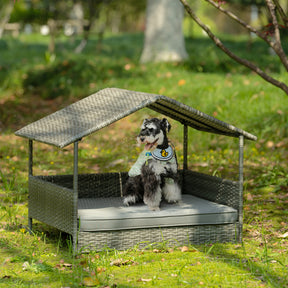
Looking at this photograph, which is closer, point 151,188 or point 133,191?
point 151,188

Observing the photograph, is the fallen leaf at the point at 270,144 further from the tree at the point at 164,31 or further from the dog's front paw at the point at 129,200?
the tree at the point at 164,31

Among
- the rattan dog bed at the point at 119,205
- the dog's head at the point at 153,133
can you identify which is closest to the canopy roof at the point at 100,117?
the rattan dog bed at the point at 119,205

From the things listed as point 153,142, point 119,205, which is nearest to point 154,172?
point 153,142

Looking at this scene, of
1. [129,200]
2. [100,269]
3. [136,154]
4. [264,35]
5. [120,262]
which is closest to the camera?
[100,269]

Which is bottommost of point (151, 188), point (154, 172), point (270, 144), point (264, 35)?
point (151, 188)

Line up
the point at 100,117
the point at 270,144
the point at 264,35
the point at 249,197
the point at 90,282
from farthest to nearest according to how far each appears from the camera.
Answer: the point at 270,144 < the point at 249,197 < the point at 264,35 < the point at 100,117 < the point at 90,282

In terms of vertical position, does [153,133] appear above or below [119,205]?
above

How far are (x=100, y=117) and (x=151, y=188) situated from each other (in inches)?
37.1

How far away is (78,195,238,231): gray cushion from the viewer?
5.45 metres

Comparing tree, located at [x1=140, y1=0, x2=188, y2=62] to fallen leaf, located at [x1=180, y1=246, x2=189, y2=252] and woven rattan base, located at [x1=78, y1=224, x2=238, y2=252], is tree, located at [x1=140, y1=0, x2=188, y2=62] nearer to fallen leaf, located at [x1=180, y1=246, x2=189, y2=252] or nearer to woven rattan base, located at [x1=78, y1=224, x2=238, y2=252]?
woven rattan base, located at [x1=78, y1=224, x2=238, y2=252]

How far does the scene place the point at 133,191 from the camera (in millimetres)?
6199

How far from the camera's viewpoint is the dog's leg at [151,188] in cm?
590

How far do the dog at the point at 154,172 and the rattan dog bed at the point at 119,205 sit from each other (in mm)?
131

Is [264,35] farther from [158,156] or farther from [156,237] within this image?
[156,237]
